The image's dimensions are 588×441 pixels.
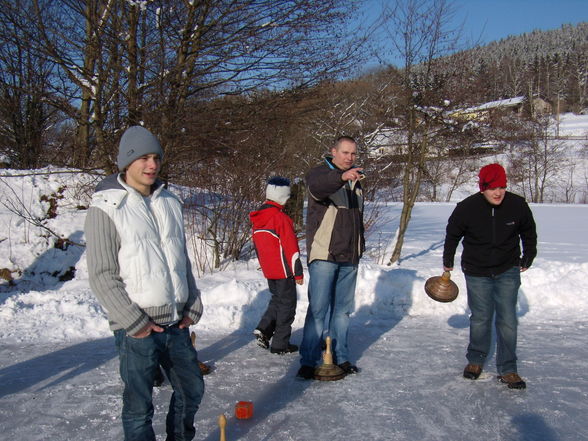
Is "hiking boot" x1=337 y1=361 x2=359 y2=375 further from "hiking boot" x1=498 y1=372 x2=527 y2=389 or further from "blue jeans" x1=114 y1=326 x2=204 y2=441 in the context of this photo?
"blue jeans" x1=114 y1=326 x2=204 y2=441

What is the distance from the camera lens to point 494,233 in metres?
4.43

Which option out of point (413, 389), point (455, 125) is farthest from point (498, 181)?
point (455, 125)

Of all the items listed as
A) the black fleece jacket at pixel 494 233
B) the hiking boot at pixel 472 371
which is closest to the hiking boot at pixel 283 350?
the hiking boot at pixel 472 371

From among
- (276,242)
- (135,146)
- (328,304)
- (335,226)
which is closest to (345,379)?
(328,304)

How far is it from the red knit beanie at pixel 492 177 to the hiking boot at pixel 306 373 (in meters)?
2.03

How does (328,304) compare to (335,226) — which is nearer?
(335,226)

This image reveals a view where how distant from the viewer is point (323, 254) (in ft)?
15.0

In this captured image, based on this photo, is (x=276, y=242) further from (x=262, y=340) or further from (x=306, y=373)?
(x=306, y=373)

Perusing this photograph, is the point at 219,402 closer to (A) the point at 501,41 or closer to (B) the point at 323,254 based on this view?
(B) the point at 323,254

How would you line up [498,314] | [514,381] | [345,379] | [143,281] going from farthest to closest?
[345,379] < [498,314] < [514,381] < [143,281]

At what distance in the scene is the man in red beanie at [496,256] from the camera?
14.5 ft

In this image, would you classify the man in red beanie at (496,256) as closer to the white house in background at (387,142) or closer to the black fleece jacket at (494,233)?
the black fleece jacket at (494,233)

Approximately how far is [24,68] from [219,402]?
6291 millimetres

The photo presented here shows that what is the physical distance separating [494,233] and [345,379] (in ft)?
5.60
